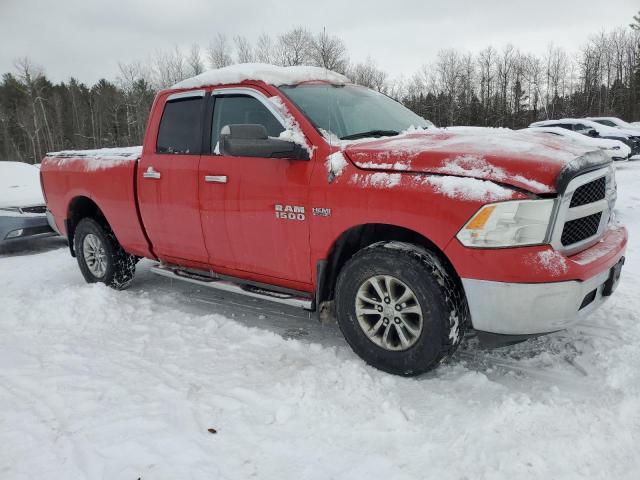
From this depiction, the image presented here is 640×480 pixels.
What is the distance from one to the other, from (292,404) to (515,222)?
1.61m

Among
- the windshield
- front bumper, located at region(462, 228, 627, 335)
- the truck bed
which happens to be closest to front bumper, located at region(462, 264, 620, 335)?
front bumper, located at region(462, 228, 627, 335)

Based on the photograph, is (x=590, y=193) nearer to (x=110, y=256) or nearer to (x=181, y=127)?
(x=181, y=127)

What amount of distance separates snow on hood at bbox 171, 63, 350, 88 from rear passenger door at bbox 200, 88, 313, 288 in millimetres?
110

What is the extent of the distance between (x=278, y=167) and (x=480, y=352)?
1934 millimetres

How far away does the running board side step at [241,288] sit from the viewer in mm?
3480

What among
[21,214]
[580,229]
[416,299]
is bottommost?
[416,299]

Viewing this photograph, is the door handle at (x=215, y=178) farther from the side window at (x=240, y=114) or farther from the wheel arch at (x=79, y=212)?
the wheel arch at (x=79, y=212)

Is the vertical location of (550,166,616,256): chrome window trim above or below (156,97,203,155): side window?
below

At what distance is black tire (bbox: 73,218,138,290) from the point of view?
5137 mm

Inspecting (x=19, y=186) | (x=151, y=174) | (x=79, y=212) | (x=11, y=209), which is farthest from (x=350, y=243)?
(x=19, y=186)

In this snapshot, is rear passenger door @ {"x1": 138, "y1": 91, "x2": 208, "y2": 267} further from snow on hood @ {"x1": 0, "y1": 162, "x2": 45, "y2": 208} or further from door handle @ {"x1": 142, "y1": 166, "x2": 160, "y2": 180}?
snow on hood @ {"x1": 0, "y1": 162, "x2": 45, "y2": 208}

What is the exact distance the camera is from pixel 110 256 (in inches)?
202

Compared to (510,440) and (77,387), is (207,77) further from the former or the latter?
(510,440)

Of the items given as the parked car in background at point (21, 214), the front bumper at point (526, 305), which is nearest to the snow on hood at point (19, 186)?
the parked car in background at point (21, 214)
